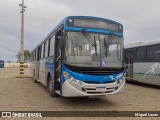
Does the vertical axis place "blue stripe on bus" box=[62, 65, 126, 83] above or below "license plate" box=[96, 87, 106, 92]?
above

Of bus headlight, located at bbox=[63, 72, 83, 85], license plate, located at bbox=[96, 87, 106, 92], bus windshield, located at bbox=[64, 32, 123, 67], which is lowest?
license plate, located at bbox=[96, 87, 106, 92]

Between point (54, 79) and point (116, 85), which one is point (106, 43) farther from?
point (54, 79)

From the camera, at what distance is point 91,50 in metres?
8.36

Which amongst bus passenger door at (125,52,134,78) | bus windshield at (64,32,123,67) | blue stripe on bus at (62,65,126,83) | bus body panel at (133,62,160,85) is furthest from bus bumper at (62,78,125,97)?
bus passenger door at (125,52,134,78)

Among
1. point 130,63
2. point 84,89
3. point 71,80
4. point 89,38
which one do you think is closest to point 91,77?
point 84,89

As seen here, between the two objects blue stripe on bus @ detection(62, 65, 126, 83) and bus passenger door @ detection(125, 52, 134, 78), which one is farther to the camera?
bus passenger door @ detection(125, 52, 134, 78)

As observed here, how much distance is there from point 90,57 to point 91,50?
26 centimetres

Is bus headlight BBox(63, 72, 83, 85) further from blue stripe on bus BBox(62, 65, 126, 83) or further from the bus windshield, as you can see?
the bus windshield

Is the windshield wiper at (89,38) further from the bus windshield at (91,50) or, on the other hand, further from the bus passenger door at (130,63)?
the bus passenger door at (130,63)

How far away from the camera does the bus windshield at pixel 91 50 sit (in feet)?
26.8

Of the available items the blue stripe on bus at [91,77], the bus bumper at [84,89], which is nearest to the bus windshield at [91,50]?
the blue stripe on bus at [91,77]

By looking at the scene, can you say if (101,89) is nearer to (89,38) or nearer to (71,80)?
(71,80)

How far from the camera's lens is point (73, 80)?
26.3ft

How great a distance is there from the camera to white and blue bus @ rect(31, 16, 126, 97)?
26.4 feet
